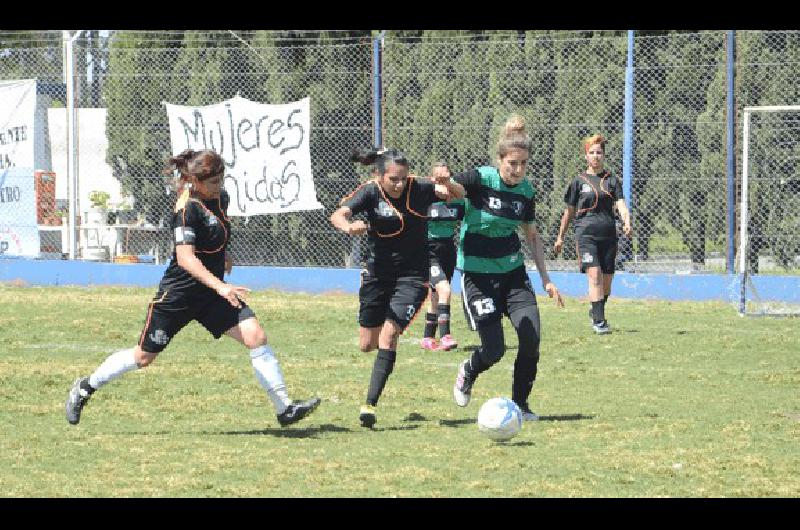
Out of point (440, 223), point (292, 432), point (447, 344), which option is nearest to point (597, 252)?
point (440, 223)

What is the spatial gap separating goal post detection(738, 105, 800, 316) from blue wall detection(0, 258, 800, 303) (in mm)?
140

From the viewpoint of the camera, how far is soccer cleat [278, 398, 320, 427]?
843 centimetres

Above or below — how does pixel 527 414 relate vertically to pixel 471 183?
below

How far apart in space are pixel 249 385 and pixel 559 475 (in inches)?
166

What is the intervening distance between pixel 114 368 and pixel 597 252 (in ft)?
23.7

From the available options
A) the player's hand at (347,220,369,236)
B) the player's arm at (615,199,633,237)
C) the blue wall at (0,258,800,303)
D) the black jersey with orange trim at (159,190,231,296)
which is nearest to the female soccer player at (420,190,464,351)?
the player's arm at (615,199,633,237)

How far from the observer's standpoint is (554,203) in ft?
65.3

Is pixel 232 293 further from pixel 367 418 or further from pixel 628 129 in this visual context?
pixel 628 129

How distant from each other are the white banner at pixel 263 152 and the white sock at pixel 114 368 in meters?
10.9

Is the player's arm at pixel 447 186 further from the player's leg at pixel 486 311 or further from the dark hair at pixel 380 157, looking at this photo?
the player's leg at pixel 486 311

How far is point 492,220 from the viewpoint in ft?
29.0

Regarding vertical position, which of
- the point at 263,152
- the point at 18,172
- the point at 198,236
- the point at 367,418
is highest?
the point at 263,152

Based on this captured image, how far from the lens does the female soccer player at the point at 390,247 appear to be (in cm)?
900

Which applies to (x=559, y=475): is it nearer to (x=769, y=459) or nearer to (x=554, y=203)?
(x=769, y=459)
